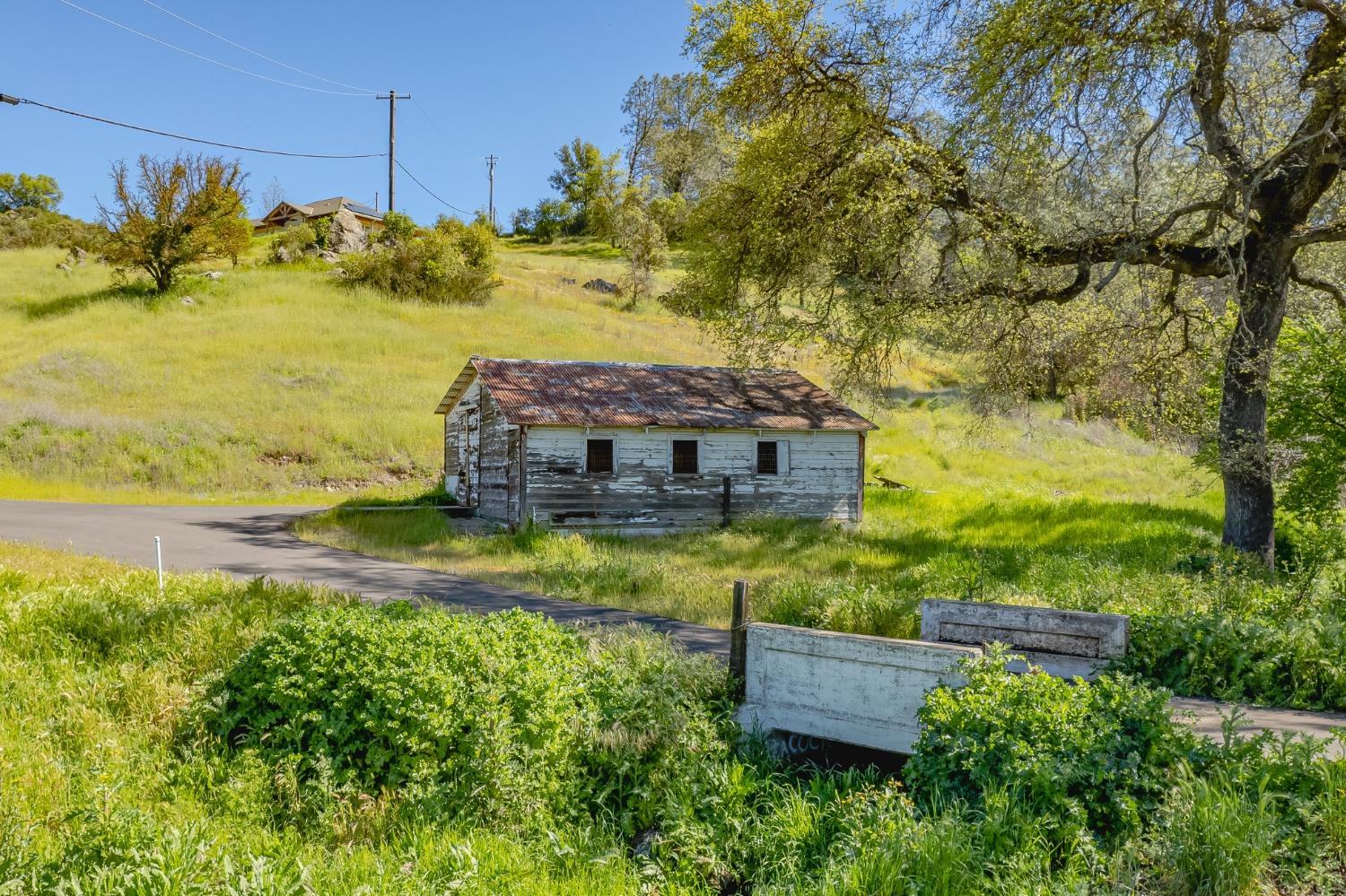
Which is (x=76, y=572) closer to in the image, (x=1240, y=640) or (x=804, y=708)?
(x=804, y=708)

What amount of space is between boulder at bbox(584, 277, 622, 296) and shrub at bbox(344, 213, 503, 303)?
31.8ft

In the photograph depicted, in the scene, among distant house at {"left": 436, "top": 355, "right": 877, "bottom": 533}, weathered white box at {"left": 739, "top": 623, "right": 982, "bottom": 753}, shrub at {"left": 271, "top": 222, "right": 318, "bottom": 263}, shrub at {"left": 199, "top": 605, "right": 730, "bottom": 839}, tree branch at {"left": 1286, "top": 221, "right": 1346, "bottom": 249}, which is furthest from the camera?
shrub at {"left": 271, "top": 222, "right": 318, "bottom": 263}

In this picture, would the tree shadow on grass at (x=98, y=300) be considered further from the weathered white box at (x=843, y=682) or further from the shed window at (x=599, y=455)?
the weathered white box at (x=843, y=682)

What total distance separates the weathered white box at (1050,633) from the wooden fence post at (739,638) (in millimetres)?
2165

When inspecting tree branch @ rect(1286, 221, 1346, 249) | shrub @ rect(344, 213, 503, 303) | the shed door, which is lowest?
the shed door

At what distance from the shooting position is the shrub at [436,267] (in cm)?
5262

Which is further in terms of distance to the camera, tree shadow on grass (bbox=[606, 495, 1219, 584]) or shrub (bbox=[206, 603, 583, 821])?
tree shadow on grass (bbox=[606, 495, 1219, 584])

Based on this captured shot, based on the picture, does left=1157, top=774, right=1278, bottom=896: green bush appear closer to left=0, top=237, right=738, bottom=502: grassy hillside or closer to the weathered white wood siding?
the weathered white wood siding

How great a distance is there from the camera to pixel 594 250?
280 feet

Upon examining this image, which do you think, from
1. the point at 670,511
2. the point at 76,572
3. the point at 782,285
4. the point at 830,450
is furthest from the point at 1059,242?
the point at 76,572

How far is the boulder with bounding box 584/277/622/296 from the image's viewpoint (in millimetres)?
62591

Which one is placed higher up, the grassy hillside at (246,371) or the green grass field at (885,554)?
the grassy hillside at (246,371)

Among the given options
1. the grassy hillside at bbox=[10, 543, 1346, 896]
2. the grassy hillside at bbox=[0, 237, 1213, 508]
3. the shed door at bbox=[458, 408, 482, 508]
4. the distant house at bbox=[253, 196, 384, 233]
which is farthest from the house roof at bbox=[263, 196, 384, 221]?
the grassy hillside at bbox=[10, 543, 1346, 896]

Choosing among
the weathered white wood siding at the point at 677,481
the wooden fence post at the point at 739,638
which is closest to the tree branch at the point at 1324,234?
the wooden fence post at the point at 739,638
